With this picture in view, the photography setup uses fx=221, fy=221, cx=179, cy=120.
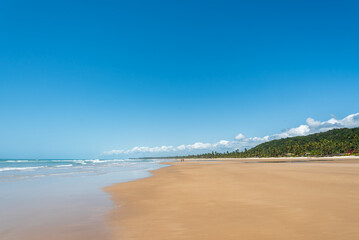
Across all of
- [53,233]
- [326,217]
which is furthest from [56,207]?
[326,217]

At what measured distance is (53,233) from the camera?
6094mm

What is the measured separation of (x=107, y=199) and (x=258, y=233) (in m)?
7.78

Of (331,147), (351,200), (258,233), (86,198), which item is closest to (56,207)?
(86,198)

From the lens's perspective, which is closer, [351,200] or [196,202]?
[351,200]

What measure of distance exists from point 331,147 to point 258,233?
379 ft

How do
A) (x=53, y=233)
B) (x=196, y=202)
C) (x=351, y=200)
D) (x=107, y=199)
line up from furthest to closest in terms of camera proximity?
(x=107, y=199) < (x=196, y=202) < (x=351, y=200) < (x=53, y=233)

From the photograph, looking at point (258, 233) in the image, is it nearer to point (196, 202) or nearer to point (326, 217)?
point (326, 217)

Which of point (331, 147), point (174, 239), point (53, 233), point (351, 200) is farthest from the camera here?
point (331, 147)

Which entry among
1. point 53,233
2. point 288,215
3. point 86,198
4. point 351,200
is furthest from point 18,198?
point 351,200

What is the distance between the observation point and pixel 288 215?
717cm

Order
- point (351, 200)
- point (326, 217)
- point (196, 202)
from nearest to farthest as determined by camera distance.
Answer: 1. point (326, 217)
2. point (351, 200)
3. point (196, 202)

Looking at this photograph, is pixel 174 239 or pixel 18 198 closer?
pixel 174 239

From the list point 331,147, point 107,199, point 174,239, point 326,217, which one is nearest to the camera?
point 174,239

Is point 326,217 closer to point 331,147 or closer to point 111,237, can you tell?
point 111,237
